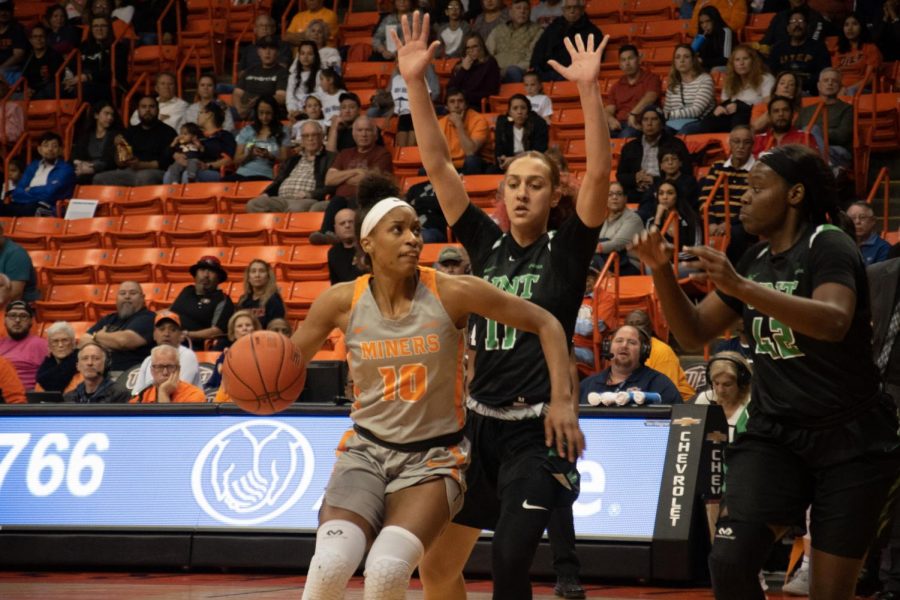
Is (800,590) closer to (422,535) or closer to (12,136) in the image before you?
(422,535)

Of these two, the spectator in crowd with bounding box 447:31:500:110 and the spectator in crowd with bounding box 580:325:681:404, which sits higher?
the spectator in crowd with bounding box 447:31:500:110

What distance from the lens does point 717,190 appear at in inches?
447

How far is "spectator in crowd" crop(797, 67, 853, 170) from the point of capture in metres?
11.9

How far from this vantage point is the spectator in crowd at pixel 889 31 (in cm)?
1269

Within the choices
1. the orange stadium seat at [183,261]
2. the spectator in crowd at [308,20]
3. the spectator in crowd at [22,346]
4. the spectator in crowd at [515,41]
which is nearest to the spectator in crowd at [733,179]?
the spectator in crowd at [515,41]

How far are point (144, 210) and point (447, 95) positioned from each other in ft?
12.9

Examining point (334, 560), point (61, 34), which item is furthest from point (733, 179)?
point (61, 34)

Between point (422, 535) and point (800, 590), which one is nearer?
point (422, 535)

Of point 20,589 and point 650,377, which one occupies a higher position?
point 650,377

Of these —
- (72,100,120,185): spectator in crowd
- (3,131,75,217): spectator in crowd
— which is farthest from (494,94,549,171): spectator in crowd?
(3,131,75,217): spectator in crowd

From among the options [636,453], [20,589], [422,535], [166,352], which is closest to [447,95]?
[166,352]

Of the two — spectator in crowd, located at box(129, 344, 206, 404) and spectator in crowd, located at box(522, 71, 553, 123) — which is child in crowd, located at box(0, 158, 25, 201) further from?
spectator in crowd, located at box(129, 344, 206, 404)

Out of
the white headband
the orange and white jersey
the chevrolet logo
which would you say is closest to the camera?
the orange and white jersey

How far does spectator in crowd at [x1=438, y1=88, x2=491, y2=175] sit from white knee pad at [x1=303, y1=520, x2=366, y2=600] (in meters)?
9.48
